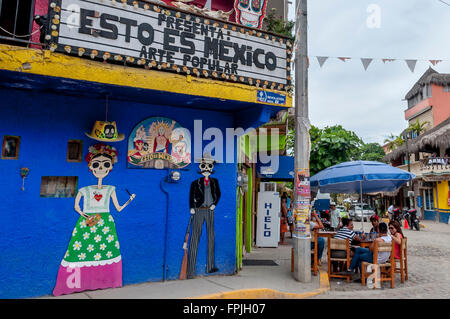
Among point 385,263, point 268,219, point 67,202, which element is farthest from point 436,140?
point 67,202

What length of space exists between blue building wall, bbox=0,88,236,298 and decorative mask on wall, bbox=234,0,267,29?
6.83 feet

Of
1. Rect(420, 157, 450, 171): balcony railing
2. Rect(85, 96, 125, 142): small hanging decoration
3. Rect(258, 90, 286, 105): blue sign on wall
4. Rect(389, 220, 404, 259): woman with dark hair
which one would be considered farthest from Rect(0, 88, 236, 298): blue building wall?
Rect(420, 157, 450, 171): balcony railing

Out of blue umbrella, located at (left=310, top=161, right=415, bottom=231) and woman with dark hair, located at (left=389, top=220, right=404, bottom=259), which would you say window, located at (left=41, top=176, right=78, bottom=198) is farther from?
woman with dark hair, located at (left=389, top=220, right=404, bottom=259)

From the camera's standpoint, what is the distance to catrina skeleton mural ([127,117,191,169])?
641 cm

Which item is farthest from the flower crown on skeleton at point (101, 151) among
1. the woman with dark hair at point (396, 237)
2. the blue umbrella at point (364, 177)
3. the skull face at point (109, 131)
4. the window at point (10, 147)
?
the woman with dark hair at point (396, 237)

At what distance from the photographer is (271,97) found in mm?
6738

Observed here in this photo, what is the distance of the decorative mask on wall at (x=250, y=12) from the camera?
711 centimetres

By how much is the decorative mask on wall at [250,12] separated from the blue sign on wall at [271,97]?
63.3 inches

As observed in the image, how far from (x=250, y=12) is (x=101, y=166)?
441 centimetres

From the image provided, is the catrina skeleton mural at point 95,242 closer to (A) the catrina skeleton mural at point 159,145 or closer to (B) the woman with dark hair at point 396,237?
(A) the catrina skeleton mural at point 159,145

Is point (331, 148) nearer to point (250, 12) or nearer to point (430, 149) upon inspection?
point (250, 12)

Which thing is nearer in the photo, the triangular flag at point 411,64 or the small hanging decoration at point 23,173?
the small hanging decoration at point 23,173

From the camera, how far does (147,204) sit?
6449 mm

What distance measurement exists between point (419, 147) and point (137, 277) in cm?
2922
